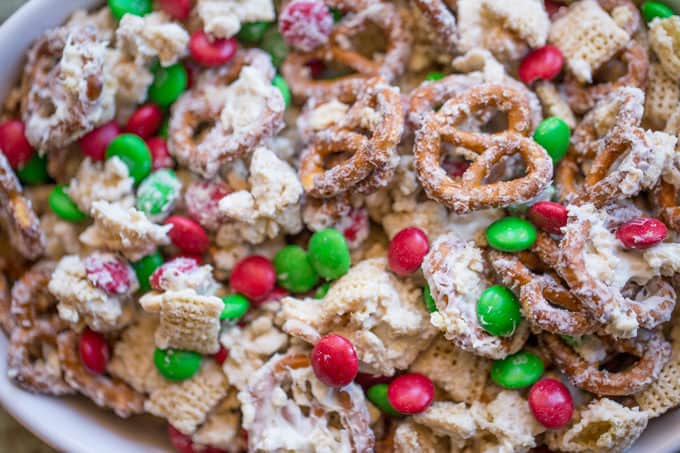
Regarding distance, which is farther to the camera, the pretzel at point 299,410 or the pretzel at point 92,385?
the pretzel at point 92,385

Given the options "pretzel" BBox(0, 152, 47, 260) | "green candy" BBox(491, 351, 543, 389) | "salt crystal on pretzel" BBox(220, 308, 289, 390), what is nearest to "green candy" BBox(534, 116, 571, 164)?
"green candy" BBox(491, 351, 543, 389)

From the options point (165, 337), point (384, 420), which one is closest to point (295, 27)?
point (165, 337)

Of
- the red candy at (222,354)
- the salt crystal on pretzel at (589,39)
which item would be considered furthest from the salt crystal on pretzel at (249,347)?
the salt crystal on pretzel at (589,39)

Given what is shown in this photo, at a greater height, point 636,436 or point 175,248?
point 175,248

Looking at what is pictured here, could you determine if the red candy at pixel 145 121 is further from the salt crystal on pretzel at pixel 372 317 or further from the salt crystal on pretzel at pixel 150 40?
the salt crystal on pretzel at pixel 372 317

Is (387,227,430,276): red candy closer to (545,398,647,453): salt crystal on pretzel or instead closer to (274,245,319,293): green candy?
(274,245,319,293): green candy

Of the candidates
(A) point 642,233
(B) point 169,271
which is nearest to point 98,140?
(B) point 169,271

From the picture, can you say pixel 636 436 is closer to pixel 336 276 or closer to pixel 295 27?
pixel 336 276
